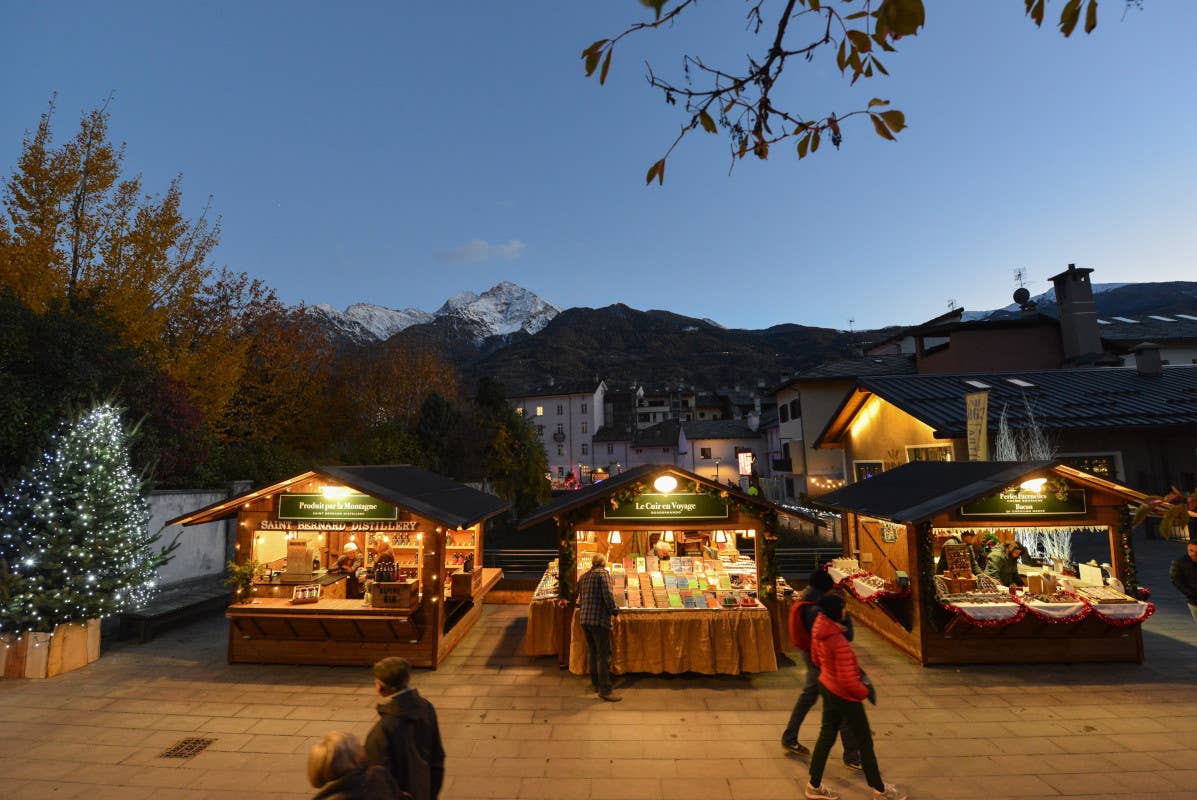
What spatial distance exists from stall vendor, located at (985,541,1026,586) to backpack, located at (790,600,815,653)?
572cm

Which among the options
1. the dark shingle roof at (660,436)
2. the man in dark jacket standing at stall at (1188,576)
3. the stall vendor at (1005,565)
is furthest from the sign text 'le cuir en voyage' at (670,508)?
the dark shingle roof at (660,436)

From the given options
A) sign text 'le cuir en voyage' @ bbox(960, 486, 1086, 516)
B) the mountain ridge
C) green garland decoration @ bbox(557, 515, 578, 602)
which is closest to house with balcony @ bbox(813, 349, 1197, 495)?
sign text 'le cuir en voyage' @ bbox(960, 486, 1086, 516)

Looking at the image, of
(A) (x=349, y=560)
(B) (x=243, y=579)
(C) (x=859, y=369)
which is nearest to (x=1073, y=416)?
(C) (x=859, y=369)

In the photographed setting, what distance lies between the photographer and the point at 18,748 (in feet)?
20.5

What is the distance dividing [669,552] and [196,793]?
23.2 feet

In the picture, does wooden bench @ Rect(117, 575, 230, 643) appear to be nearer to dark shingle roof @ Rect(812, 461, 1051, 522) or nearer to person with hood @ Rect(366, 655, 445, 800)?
person with hood @ Rect(366, 655, 445, 800)

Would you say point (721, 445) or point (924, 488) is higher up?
point (721, 445)

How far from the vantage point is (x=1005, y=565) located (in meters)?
9.34

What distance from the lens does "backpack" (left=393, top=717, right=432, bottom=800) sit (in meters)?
3.65

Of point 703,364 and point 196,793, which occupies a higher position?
point 703,364

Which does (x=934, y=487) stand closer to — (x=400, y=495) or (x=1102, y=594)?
(x=1102, y=594)

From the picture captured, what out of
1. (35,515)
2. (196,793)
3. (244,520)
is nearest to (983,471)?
(196,793)

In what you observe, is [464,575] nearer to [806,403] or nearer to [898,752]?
[898,752]

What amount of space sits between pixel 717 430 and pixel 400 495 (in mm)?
45543
